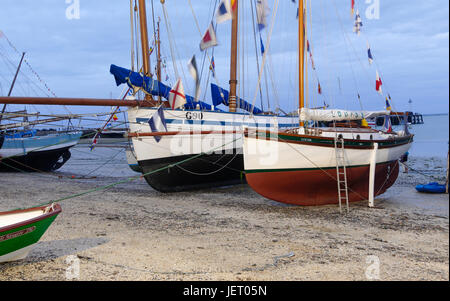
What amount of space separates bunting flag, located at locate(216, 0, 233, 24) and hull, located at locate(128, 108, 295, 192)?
16.6 ft

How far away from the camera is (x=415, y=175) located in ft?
78.6

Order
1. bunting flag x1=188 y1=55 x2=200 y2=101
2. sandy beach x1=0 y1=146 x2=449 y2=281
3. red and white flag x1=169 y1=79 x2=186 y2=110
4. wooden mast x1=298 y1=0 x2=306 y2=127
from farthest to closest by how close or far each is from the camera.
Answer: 1. wooden mast x1=298 y1=0 x2=306 y2=127
2. red and white flag x1=169 y1=79 x2=186 y2=110
3. bunting flag x1=188 y1=55 x2=200 y2=101
4. sandy beach x1=0 y1=146 x2=449 y2=281

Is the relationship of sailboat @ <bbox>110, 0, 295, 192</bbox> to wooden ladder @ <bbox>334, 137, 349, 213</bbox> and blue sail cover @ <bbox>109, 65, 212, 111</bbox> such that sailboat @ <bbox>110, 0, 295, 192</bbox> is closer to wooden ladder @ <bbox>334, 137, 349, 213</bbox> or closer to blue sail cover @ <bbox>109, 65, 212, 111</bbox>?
blue sail cover @ <bbox>109, 65, 212, 111</bbox>

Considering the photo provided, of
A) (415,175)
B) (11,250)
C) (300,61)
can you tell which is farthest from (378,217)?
(415,175)

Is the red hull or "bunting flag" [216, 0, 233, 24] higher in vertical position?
"bunting flag" [216, 0, 233, 24]

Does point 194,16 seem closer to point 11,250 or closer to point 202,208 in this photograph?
point 202,208

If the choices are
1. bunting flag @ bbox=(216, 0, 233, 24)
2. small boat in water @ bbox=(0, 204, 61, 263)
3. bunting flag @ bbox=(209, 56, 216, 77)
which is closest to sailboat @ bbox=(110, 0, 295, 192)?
bunting flag @ bbox=(209, 56, 216, 77)

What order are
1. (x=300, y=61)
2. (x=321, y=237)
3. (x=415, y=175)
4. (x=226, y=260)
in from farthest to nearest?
(x=415, y=175) → (x=300, y=61) → (x=321, y=237) → (x=226, y=260)

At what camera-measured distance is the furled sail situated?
12.7m

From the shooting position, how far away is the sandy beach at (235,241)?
6637 mm

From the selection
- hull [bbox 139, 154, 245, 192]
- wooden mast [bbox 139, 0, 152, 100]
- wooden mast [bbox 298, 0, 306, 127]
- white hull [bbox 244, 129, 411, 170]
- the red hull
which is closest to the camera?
white hull [bbox 244, 129, 411, 170]

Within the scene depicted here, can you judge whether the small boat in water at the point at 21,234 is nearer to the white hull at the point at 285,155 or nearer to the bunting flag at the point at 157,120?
the bunting flag at the point at 157,120

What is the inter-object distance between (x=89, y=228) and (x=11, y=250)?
3.36m
